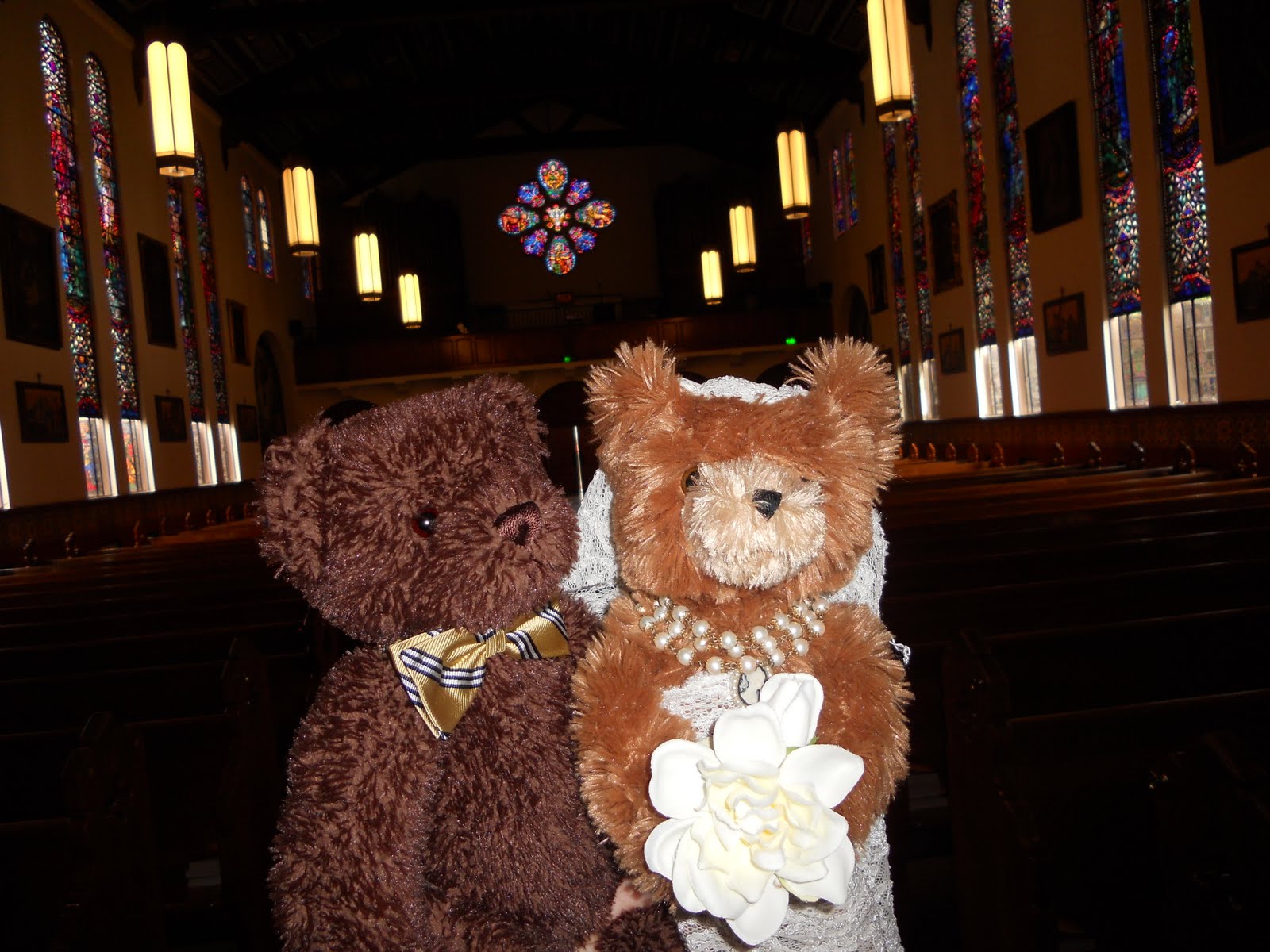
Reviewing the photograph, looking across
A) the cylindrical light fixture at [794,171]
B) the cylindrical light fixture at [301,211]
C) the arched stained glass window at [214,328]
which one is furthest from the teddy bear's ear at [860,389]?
the arched stained glass window at [214,328]

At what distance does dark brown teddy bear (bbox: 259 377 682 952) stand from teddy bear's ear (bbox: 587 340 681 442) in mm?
138

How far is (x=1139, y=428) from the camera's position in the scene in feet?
27.6

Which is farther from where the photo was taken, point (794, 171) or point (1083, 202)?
point (794, 171)

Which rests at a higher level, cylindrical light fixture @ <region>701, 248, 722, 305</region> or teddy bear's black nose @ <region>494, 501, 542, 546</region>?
cylindrical light fixture @ <region>701, 248, 722, 305</region>

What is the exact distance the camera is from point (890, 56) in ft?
19.4

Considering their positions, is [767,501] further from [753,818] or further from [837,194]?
[837,194]

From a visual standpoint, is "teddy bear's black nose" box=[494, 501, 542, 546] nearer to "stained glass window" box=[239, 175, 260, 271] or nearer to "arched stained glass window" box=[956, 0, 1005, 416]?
"arched stained glass window" box=[956, 0, 1005, 416]

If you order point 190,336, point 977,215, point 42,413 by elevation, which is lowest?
point 42,413

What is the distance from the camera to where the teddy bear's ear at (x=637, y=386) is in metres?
0.90

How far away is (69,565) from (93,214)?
6.34 meters

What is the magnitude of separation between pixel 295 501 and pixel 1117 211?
953 centimetres

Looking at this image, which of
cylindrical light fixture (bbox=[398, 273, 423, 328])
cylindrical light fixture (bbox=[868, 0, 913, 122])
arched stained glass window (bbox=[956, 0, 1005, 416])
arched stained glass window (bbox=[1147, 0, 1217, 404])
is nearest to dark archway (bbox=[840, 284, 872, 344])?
arched stained glass window (bbox=[956, 0, 1005, 416])

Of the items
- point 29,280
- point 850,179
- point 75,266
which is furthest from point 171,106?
point 850,179

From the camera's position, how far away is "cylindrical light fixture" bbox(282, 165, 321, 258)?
912 centimetres
